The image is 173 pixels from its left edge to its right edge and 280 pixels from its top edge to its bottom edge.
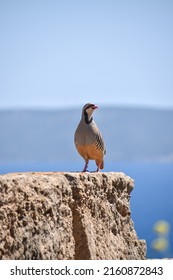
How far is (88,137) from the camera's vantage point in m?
14.2

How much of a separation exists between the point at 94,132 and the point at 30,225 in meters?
3.69

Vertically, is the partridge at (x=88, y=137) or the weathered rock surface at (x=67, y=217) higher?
the partridge at (x=88, y=137)

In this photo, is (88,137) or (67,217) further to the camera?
(88,137)

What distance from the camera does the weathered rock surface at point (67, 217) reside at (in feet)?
34.7

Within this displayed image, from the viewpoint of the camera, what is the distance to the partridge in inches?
560

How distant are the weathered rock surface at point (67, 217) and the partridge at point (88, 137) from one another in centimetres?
60

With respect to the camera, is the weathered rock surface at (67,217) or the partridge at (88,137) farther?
the partridge at (88,137)

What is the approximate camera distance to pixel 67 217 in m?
12.2

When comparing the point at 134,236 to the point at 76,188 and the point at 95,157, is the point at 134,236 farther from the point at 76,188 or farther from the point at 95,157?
the point at 76,188

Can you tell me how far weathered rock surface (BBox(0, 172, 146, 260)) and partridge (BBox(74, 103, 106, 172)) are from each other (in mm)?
Result: 597

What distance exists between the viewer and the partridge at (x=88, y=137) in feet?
46.6

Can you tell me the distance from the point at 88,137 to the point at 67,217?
7.62 feet

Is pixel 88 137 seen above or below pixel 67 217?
above
